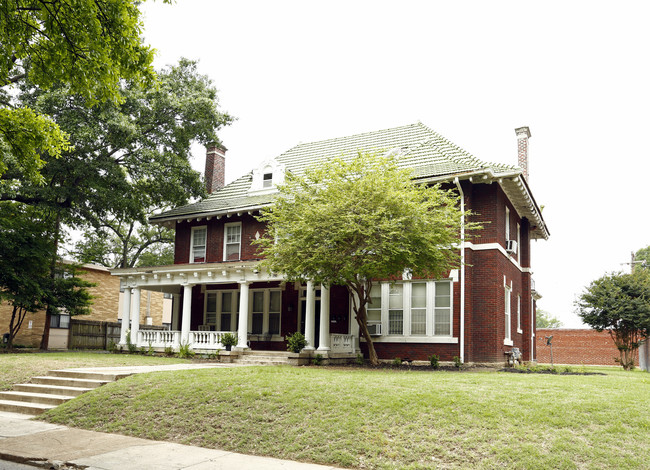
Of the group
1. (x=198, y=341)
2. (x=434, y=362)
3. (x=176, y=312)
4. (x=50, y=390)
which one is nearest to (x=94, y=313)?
(x=176, y=312)

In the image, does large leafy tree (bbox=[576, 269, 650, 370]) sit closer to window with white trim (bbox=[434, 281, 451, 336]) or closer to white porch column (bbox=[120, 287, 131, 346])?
window with white trim (bbox=[434, 281, 451, 336])

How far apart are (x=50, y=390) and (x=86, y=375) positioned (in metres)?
1.06

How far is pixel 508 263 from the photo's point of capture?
20984mm

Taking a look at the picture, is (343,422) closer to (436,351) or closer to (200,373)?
(200,373)

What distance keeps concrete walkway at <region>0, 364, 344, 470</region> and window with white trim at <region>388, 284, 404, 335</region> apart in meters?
11.8

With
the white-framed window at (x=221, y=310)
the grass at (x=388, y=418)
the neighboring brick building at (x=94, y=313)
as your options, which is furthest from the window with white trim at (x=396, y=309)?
the neighboring brick building at (x=94, y=313)

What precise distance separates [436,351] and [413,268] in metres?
3.56

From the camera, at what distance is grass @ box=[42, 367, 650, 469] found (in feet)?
24.0

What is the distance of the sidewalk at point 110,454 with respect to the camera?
741cm

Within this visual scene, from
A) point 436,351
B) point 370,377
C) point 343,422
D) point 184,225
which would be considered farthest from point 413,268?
point 184,225

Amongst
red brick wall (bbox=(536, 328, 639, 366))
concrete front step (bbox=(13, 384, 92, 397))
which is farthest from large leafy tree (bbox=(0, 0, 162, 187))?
red brick wall (bbox=(536, 328, 639, 366))

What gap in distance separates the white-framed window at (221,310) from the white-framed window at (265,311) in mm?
806

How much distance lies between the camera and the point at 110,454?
7.96 m

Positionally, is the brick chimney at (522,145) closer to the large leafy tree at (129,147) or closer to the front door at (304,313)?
the front door at (304,313)
